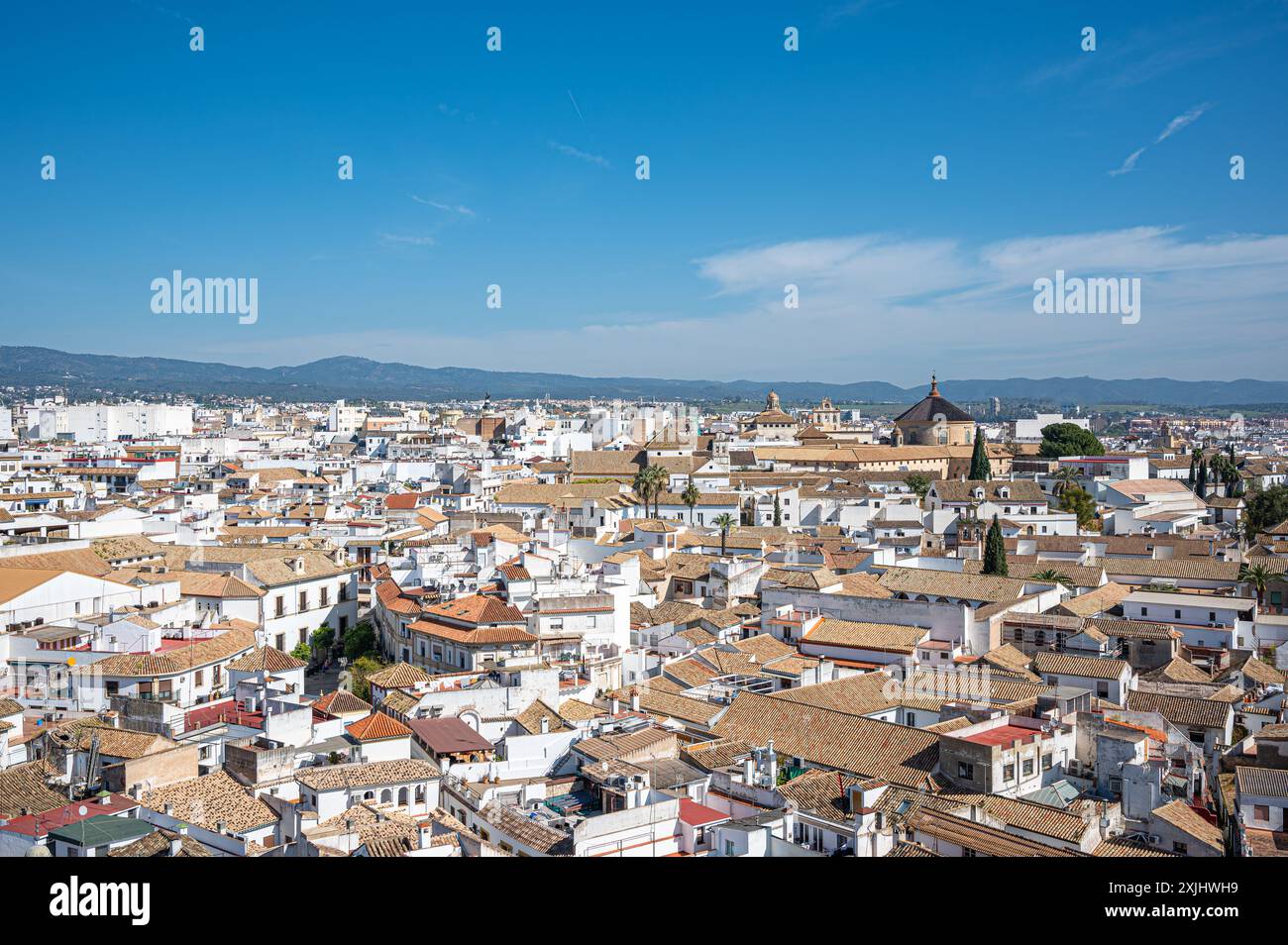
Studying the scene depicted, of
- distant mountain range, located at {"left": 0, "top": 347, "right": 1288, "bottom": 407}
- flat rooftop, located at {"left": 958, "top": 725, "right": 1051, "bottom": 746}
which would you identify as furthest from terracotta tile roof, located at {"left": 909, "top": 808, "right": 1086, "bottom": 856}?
distant mountain range, located at {"left": 0, "top": 347, "right": 1288, "bottom": 407}

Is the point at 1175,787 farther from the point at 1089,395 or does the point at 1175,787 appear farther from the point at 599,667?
the point at 1089,395

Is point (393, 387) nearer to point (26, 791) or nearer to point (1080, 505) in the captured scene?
point (1080, 505)

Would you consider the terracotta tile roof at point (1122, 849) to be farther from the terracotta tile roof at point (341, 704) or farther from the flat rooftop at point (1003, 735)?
the terracotta tile roof at point (341, 704)

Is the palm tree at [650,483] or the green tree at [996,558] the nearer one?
the green tree at [996,558]

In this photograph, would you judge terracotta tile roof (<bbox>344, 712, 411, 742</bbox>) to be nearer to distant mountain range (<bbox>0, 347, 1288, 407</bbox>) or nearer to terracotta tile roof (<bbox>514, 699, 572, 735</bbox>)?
terracotta tile roof (<bbox>514, 699, 572, 735</bbox>)

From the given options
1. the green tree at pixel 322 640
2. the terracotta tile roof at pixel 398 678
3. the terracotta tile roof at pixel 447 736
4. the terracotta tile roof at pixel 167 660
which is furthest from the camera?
the green tree at pixel 322 640

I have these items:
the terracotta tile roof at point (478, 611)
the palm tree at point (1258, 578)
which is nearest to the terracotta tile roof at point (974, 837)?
the terracotta tile roof at point (478, 611)
